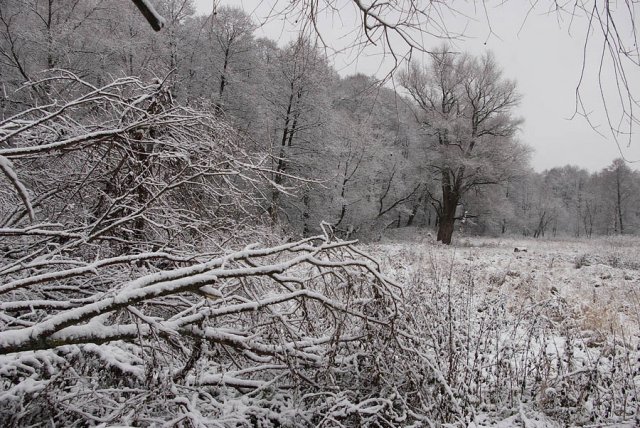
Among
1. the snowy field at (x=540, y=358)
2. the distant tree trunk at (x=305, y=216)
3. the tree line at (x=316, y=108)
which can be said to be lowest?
the snowy field at (x=540, y=358)

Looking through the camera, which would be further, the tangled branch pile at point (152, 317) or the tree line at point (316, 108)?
the tree line at point (316, 108)

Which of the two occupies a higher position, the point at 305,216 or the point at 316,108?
the point at 316,108

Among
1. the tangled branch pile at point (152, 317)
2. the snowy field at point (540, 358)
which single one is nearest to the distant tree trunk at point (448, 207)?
the snowy field at point (540, 358)

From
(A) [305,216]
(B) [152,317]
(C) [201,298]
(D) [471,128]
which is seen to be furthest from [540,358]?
(D) [471,128]

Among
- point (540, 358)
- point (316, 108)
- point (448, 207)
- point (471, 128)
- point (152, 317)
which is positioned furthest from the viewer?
point (448, 207)

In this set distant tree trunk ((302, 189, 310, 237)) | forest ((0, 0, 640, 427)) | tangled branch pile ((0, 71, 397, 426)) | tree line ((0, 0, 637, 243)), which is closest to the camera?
tangled branch pile ((0, 71, 397, 426))

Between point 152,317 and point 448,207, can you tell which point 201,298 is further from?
point 448,207

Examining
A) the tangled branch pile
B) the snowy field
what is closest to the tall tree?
the snowy field

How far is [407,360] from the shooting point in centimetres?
244

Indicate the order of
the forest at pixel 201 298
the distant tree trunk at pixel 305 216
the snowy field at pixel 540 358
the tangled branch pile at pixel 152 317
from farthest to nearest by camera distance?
the distant tree trunk at pixel 305 216 < the snowy field at pixel 540 358 < the forest at pixel 201 298 < the tangled branch pile at pixel 152 317

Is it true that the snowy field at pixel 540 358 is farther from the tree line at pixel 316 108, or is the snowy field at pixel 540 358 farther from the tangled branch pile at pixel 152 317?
the tree line at pixel 316 108

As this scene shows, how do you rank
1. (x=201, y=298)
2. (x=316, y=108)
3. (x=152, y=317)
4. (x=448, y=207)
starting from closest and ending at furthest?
(x=152, y=317)
(x=201, y=298)
(x=316, y=108)
(x=448, y=207)

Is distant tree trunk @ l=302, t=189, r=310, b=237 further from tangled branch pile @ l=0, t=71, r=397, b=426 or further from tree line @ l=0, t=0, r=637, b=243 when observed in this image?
tangled branch pile @ l=0, t=71, r=397, b=426

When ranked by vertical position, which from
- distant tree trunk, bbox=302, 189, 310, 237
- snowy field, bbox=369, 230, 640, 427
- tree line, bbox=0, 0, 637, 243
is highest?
tree line, bbox=0, 0, 637, 243
